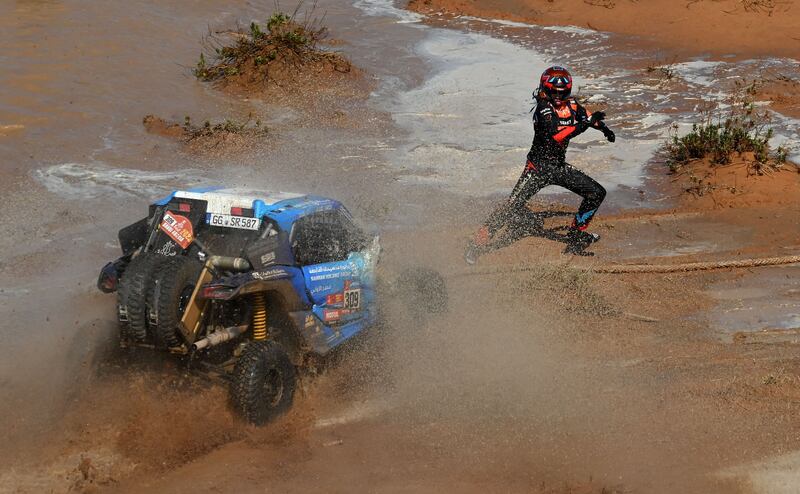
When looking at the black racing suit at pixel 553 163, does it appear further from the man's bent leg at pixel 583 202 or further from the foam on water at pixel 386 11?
the foam on water at pixel 386 11

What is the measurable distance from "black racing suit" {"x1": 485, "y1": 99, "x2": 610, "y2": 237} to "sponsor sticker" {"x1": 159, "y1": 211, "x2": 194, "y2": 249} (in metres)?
4.42

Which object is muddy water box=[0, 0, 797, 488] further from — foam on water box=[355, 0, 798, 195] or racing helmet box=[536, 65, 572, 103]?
racing helmet box=[536, 65, 572, 103]

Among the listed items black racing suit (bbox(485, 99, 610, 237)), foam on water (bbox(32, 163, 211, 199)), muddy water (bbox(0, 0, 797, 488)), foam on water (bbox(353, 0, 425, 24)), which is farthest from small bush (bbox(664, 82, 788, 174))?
foam on water (bbox(353, 0, 425, 24))

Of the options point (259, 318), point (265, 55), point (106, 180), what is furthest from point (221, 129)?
point (259, 318)

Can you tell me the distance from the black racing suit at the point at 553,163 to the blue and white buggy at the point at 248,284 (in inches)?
112

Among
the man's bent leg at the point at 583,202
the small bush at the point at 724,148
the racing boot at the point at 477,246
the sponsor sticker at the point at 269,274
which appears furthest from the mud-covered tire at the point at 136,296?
the small bush at the point at 724,148

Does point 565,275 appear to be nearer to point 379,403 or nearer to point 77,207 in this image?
point 379,403

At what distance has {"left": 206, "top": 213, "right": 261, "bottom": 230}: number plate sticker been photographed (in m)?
7.46

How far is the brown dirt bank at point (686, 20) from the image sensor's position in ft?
67.7

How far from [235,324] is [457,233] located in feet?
16.7

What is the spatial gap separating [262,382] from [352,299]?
150 cm

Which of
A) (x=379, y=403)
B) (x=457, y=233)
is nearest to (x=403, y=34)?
(x=457, y=233)

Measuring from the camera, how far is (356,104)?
57.5ft

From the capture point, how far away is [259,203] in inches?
295
